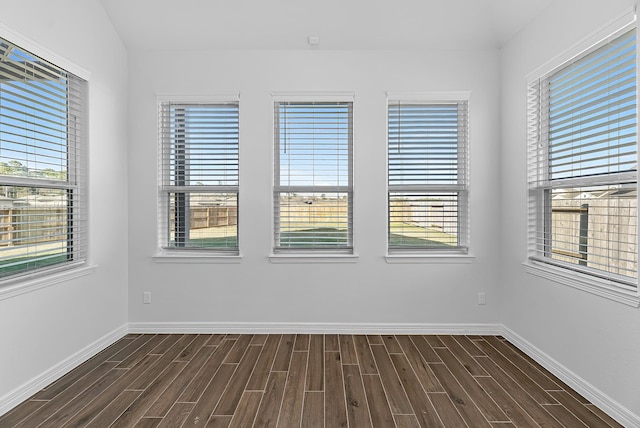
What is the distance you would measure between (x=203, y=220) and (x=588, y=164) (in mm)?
3304

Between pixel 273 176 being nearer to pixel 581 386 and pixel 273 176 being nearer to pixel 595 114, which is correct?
pixel 595 114

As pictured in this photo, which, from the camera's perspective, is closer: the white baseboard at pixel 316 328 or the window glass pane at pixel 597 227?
the window glass pane at pixel 597 227

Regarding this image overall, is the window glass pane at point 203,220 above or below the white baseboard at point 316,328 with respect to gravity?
above

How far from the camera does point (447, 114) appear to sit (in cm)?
360

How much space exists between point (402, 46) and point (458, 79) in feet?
2.09

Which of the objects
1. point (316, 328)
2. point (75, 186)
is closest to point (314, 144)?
point (316, 328)

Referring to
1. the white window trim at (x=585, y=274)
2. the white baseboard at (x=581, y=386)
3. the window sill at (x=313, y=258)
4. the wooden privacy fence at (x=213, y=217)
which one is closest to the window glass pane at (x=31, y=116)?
the wooden privacy fence at (x=213, y=217)

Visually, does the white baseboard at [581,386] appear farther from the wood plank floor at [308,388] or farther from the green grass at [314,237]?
the green grass at [314,237]

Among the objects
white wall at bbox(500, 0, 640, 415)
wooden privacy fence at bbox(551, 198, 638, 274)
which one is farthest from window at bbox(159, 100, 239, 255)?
wooden privacy fence at bbox(551, 198, 638, 274)

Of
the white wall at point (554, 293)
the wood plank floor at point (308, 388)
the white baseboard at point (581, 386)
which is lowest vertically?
the wood plank floor at point (308, 388)

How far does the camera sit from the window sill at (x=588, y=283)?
83.3 inches

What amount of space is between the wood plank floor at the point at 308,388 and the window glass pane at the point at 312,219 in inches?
37.9

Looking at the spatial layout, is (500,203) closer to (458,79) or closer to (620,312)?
(458,79)

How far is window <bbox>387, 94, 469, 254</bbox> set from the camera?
3.60 m
